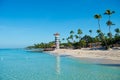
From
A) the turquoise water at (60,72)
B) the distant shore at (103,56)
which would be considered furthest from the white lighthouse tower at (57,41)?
the turquoise water at (60,72)

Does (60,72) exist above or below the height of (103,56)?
below

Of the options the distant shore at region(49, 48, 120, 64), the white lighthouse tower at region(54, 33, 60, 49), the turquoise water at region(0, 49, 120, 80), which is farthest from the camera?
the white lighthouse tower at region(54, 33, 60, 49)

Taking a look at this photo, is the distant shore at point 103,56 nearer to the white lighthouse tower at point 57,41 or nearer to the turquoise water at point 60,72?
the turquoise water at point 60,72

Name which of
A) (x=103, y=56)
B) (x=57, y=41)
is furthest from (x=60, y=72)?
(x=57, y=41)

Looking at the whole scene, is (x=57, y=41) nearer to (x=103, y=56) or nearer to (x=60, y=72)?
(x=103, y=56)

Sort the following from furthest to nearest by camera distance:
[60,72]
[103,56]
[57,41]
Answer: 1. [57,41]
2. [103,56]
3. [60,72]

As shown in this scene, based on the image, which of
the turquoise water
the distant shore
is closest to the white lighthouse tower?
the distant shore

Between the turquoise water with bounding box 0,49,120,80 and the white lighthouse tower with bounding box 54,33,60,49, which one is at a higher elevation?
the white lighthouse tower with bounding box 54,33,60,49

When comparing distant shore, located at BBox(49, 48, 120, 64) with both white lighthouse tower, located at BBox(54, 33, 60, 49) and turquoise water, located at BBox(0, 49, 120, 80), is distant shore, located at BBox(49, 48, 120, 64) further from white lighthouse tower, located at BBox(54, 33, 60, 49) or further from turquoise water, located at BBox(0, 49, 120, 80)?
white lighthouse tower, located at BBox(54, 33, 60, 49)

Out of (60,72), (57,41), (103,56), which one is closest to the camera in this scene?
(60,72)

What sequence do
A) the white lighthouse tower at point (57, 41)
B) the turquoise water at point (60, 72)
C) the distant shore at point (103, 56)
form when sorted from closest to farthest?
the turquoise water at point (60, 72)
the distant shore at point (103, 56)
the white lighthouse tower at point (57, 41)

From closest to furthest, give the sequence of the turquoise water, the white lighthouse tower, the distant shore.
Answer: the turquoise water → the distant shore → the white lighthouse tower

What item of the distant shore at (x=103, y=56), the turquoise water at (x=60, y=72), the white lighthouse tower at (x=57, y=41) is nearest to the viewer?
the turquoise water at (x=60, y=72)

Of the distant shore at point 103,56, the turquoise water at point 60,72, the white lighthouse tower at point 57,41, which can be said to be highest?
the white lighthouse tower at point 57,41
